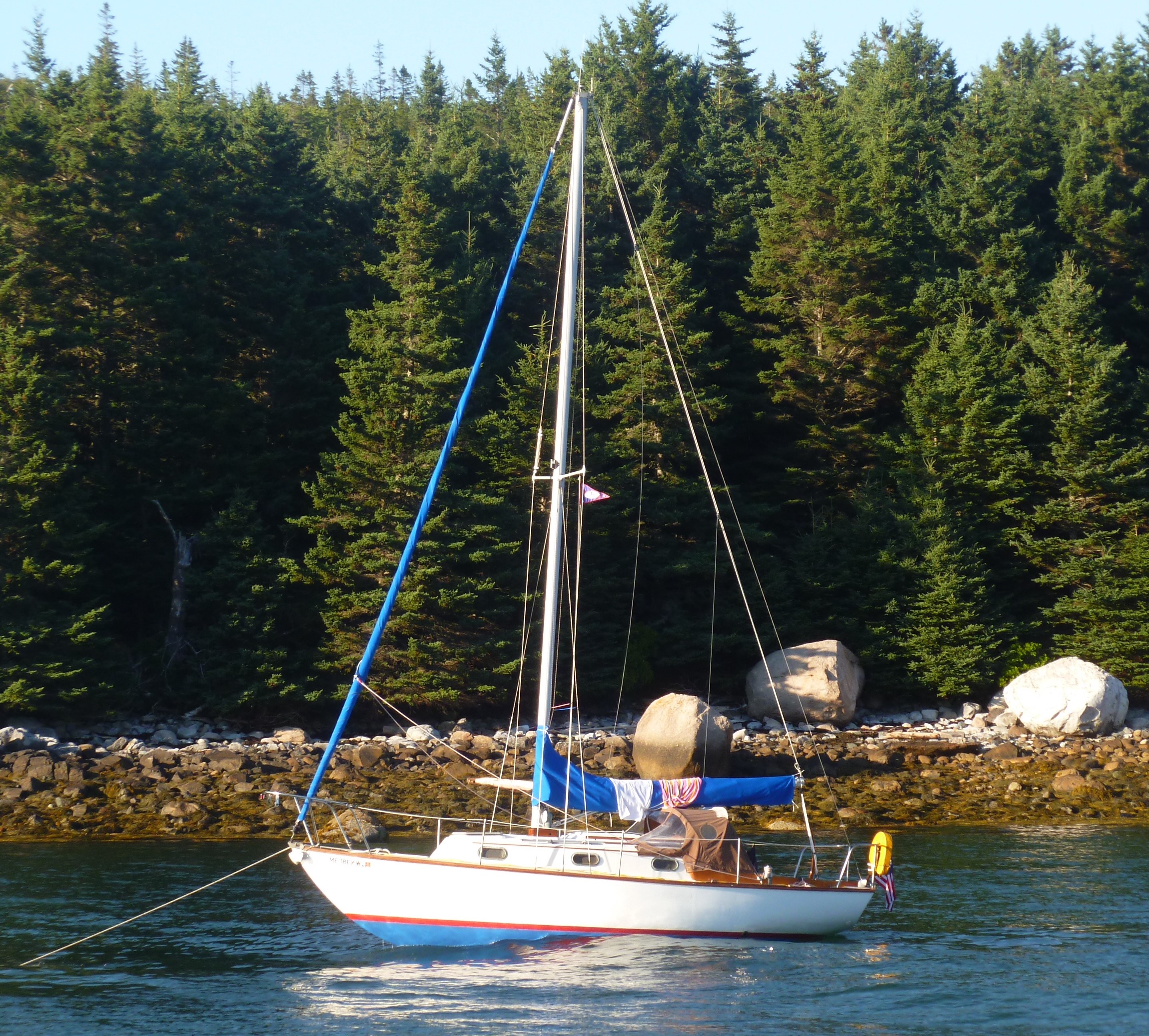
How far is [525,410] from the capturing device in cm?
3959

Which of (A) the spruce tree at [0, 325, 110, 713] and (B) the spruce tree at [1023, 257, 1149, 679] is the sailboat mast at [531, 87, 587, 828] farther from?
(B) the spruce tree at [1023, 257, 1149, 679]

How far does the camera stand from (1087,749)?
32.6 meters

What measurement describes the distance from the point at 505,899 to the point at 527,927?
20.6 inches

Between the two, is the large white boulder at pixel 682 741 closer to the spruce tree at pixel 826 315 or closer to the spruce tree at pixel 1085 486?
the spruce tree at pixel 1085 486

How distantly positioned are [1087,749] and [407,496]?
2135 centimetres

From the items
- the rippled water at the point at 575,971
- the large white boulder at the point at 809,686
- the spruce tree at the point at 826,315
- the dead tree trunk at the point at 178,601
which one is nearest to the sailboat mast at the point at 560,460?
the rippled water at the point at 575,971

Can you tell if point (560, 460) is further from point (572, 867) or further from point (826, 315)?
point (826, 315)

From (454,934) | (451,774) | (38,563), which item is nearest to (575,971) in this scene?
(454,934)

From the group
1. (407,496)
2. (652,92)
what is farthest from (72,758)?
(652,92)

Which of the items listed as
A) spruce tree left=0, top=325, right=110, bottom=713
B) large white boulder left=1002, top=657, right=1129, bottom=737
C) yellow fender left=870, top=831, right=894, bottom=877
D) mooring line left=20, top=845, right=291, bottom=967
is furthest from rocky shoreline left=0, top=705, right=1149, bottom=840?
yellow fender left=870, top=831, right=894, bottom=877

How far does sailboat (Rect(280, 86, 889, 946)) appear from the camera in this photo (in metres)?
16.0

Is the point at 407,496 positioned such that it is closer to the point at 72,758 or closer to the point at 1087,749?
the point at 72,758

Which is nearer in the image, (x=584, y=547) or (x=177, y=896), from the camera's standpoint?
(x=177, y=896)

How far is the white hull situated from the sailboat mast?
1057 millimetres
